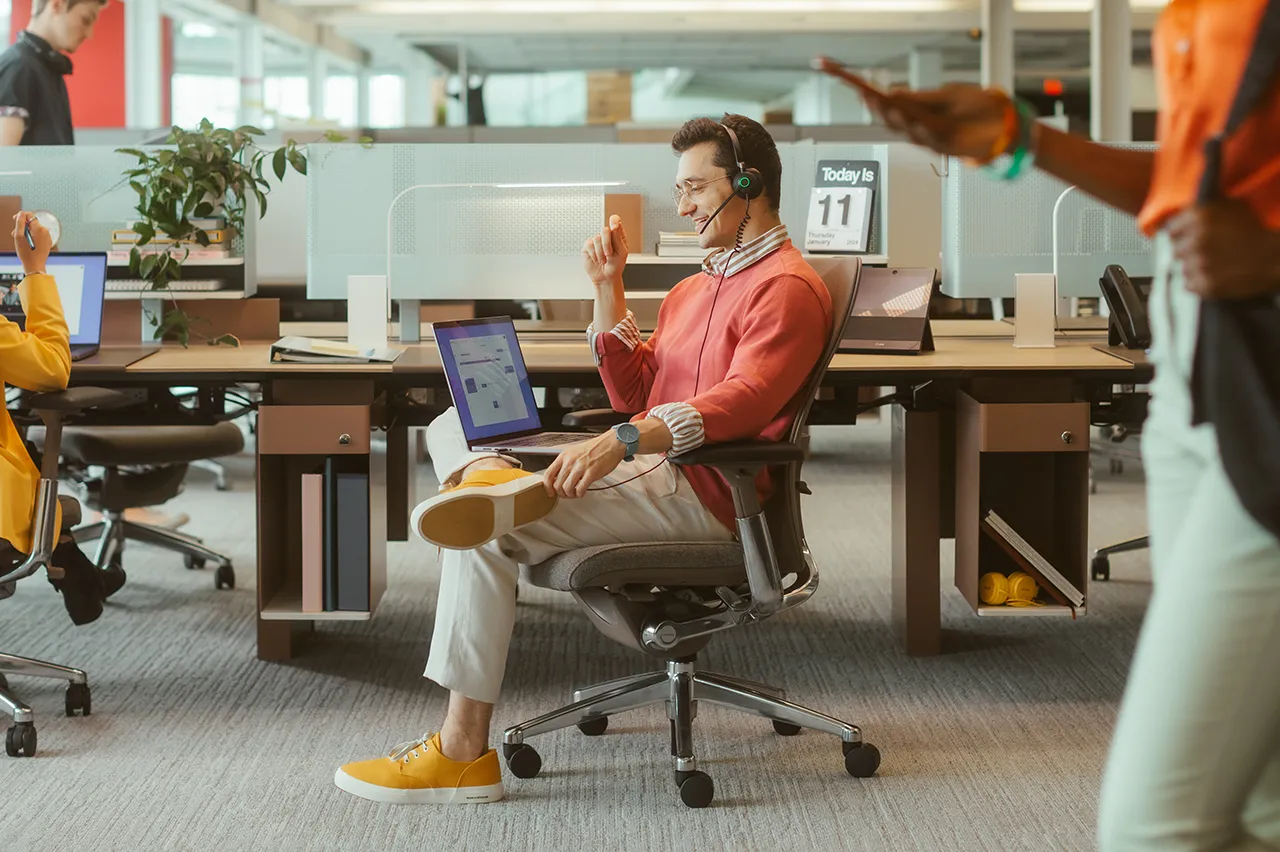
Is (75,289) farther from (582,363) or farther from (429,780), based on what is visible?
(429,780)

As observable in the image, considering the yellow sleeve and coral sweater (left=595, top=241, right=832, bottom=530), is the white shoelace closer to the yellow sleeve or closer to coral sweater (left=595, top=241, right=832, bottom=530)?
coral sweater (left=595, top=241, right=832, bottom=530)

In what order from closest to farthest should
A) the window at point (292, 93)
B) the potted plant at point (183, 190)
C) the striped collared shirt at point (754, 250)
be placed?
the striped collared shirt at point (754, 250), the potted plant at point (183, 190), the window at point (292, 93)

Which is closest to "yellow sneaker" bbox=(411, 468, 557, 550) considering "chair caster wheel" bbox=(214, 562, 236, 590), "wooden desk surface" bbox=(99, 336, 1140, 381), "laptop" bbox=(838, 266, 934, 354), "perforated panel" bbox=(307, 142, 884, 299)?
"wooden desk surface" bbox=(99, 336, 1140, 381)

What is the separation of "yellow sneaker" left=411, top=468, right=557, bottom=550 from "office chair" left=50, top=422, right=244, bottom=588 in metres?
1.62

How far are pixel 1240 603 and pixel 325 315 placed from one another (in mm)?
4620

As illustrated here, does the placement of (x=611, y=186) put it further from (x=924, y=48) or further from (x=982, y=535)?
(x=924, y=48)

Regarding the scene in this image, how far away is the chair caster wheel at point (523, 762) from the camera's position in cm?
235

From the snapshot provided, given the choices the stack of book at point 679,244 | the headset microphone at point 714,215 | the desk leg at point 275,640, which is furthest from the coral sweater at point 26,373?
the stack of book at point 679,244

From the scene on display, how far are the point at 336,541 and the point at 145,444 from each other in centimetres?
92

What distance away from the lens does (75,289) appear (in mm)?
3041

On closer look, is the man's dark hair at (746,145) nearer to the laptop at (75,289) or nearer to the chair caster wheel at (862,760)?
the chair caster wheel at (862,760)

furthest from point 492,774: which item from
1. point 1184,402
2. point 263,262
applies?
point 263,262

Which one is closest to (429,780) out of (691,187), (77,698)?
(77,698)

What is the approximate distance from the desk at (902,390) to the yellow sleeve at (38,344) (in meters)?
0.23
